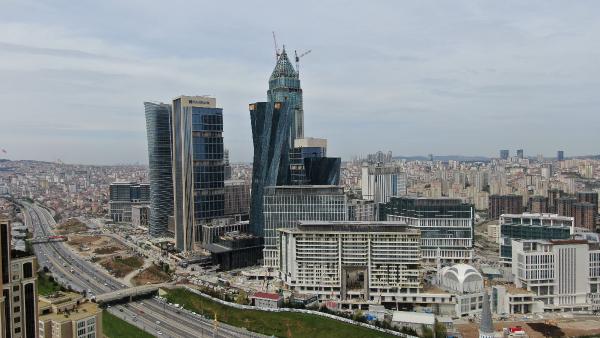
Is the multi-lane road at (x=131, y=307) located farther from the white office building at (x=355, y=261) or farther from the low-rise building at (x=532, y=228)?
the low-rise building at (x=532, y=228)

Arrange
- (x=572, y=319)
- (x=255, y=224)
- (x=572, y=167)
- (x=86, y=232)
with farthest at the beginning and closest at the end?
(x=572, y=167) < (x=86, y=232) < (x=255, y=224) < (x=572, y=319)

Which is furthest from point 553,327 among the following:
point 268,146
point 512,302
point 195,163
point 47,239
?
point 47,239

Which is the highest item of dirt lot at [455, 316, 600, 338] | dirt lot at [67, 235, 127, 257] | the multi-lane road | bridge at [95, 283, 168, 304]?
dirt lot at [67, 235, 127, 257]

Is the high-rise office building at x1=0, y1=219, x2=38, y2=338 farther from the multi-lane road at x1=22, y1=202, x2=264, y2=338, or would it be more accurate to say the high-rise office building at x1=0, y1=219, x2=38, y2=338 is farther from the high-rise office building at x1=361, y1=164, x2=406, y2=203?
the high-rise office building at x1=361, y1=164, x2=406, y2=203

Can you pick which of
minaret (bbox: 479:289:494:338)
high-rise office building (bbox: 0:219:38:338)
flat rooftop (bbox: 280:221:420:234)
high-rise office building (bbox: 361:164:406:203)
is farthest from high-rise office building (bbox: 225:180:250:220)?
high-rise office building (bbox: 0:219:38:338)

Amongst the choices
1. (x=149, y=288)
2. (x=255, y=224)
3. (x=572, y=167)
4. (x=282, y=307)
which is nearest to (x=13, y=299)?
(x=282, y=307)

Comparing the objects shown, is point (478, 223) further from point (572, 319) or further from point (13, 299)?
point (13, 299)
